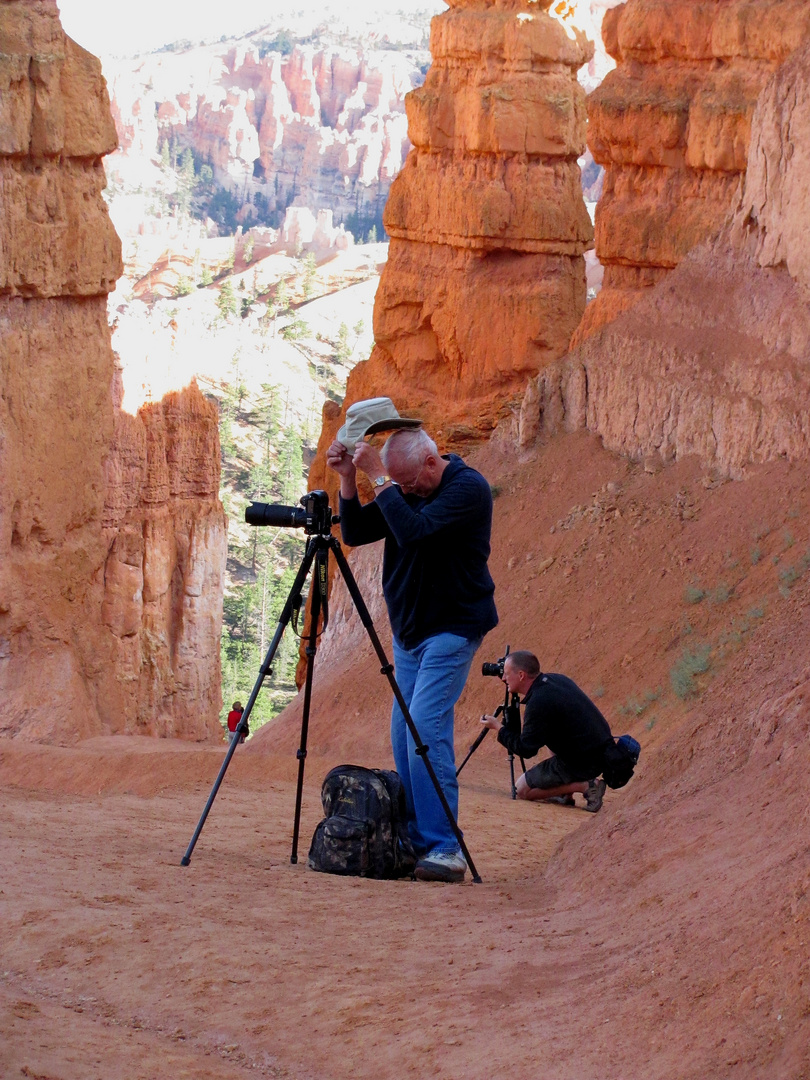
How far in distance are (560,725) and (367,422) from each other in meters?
2.53

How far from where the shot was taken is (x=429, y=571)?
516 cm

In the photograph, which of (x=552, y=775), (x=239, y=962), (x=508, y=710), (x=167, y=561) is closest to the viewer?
(x=239, y=962)

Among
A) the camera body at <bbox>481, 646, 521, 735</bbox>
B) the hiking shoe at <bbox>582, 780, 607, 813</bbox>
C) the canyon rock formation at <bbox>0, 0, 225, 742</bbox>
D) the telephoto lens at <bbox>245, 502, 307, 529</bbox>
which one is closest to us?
the telephoto lens at <bbox>245, 502, 307, 529</bbox>

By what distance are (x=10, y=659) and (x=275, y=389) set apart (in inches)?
1684

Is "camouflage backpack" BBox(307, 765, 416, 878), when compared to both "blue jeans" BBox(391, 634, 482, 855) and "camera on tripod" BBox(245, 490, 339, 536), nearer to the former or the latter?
"blue jeans" BBox(391, 634, 482, 855)

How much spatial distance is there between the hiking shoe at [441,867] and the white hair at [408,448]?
5.07ft

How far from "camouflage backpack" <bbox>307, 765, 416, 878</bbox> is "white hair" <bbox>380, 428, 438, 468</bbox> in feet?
4.06

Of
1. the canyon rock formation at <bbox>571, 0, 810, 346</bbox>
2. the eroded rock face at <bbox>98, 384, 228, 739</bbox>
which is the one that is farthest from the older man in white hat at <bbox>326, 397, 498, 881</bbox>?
the eroded rock face at <bbox>98, 384, 228, 739</bbox>

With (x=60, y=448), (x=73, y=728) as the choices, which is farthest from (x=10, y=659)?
(x=60, y=448)

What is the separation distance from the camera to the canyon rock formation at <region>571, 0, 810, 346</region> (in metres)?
15.8

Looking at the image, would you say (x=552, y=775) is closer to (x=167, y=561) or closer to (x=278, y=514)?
(x=278, y=514)

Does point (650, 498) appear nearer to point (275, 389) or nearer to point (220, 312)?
point (275, 389)

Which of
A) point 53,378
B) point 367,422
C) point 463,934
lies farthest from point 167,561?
point 463,934

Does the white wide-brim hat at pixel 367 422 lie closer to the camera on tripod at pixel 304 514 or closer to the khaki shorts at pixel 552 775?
the camera on tripod at pixel 304 514
